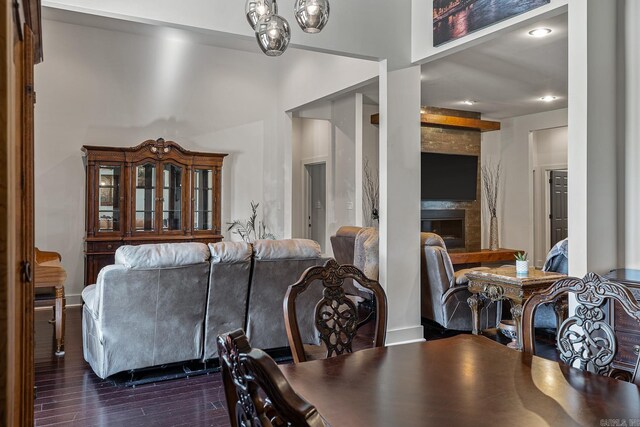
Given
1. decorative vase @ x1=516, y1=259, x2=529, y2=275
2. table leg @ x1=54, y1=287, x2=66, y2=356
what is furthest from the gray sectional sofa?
decorative vase @ x1=516, y1=259, x2=529, y2=275

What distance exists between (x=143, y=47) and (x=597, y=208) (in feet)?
20.4

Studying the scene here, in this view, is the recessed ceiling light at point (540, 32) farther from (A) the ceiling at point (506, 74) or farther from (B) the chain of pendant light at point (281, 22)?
(B) the chain of pendant light at point (281, 22)

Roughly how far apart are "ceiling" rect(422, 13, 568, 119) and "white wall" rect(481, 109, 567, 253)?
676 mm

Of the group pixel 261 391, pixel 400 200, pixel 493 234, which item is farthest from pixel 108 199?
pixel 493 234

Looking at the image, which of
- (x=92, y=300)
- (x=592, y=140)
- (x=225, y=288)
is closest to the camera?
(x=592, y=140)

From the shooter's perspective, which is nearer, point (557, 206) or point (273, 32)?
point (273, 32)

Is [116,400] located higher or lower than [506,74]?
lower

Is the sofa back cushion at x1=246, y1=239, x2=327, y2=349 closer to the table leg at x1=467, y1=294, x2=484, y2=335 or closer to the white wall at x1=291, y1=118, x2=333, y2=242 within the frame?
the table leg at x1=467, y1=294, x2=484, y2=335

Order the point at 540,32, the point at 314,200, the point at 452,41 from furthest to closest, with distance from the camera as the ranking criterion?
the point at 314,200 < the point at 540,32 < the point at 452,41

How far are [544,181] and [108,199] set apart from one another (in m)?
7.44

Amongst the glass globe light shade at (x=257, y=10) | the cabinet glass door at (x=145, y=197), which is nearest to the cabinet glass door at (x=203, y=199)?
the cabinet glass door at (x=145, y=197)

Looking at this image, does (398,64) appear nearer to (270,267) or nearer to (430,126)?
(270,267)

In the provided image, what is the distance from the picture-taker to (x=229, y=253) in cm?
356

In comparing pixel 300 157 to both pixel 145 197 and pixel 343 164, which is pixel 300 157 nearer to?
pixel 343 164
